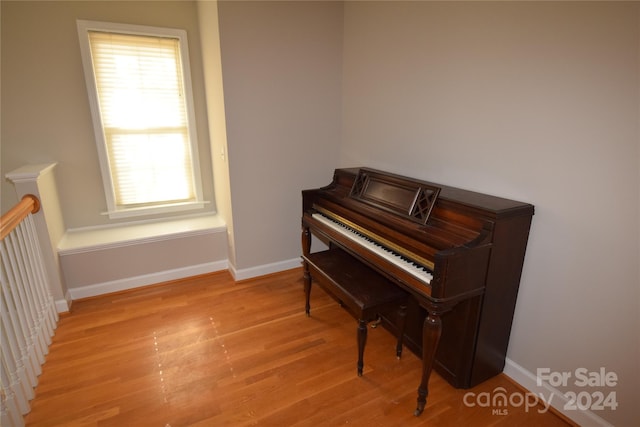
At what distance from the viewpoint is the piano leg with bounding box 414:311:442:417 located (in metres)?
1.54

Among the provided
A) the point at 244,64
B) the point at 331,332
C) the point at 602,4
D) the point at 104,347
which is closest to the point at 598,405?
the point at 331,332

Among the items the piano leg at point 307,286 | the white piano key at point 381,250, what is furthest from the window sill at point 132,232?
the white piano key at point 381,250

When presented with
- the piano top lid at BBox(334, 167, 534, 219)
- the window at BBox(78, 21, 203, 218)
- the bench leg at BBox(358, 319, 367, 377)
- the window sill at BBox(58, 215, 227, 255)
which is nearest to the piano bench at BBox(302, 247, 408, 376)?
the bench leg at BBox(358, 319, 367, 377)

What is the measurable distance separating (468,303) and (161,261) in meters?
2.55

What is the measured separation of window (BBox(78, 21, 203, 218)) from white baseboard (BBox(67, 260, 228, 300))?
625mm

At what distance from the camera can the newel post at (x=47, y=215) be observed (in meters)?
2.18

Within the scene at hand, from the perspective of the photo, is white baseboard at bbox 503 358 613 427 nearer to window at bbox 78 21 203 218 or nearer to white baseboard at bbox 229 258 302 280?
white baseboard at bbox 229 258 302 280

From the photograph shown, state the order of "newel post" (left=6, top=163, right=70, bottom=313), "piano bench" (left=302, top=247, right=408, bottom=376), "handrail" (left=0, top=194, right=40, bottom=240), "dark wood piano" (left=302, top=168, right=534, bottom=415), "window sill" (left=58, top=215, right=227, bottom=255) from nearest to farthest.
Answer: "dark wood piano" (left=302, top=168, right=534, bottom=415)
"handrail" (left=0, top=194, right=40, bottom=240)
"piano bench" (left=302, top=247, right=408, bottom=376)
"newel post" (left=6, top=163, right=70, bottom=313)
"window sill" (left=58, top=215, right=227, bottom=255)

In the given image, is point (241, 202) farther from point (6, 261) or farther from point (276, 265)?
point (6, 261)

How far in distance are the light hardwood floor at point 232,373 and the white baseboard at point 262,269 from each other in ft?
1.11

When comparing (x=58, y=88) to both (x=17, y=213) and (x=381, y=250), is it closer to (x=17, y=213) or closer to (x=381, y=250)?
(x=17, y=213)

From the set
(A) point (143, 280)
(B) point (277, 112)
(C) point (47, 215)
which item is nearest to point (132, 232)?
(A) point (143, 280)

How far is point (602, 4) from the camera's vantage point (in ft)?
4.28

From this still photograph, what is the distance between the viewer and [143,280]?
2.91 metres
